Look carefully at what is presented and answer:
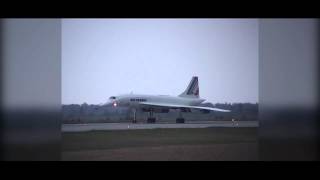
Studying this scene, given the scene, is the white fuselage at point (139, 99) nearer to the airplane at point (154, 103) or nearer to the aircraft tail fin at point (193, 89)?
the airplane at point (154, 103)

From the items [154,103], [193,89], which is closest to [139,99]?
[154,103]

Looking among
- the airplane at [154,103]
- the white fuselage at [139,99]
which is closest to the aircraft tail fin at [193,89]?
A: the airplane at [154,103]

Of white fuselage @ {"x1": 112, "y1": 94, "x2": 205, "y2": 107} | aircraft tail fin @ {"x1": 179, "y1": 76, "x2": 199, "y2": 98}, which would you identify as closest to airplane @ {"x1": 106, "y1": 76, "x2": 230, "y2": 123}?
white fuselage @ {"x1": 112, "y1": 94, "x2": 205, "y2": 107}

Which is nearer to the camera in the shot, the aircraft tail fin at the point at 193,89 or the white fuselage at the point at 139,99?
the white fuselage at the point at 139,99

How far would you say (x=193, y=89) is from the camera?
3372 cm

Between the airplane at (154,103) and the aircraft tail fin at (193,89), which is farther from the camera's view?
the aircraft tail fin at (193,89)

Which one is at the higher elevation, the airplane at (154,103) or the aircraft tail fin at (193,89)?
the aircraft tail fin at (193,89)

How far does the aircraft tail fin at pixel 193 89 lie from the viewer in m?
33.4

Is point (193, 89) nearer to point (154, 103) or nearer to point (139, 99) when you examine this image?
point (154, 103)

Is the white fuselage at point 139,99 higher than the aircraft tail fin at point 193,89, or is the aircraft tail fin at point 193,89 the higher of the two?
the aircraft tail fin at point 193,89
